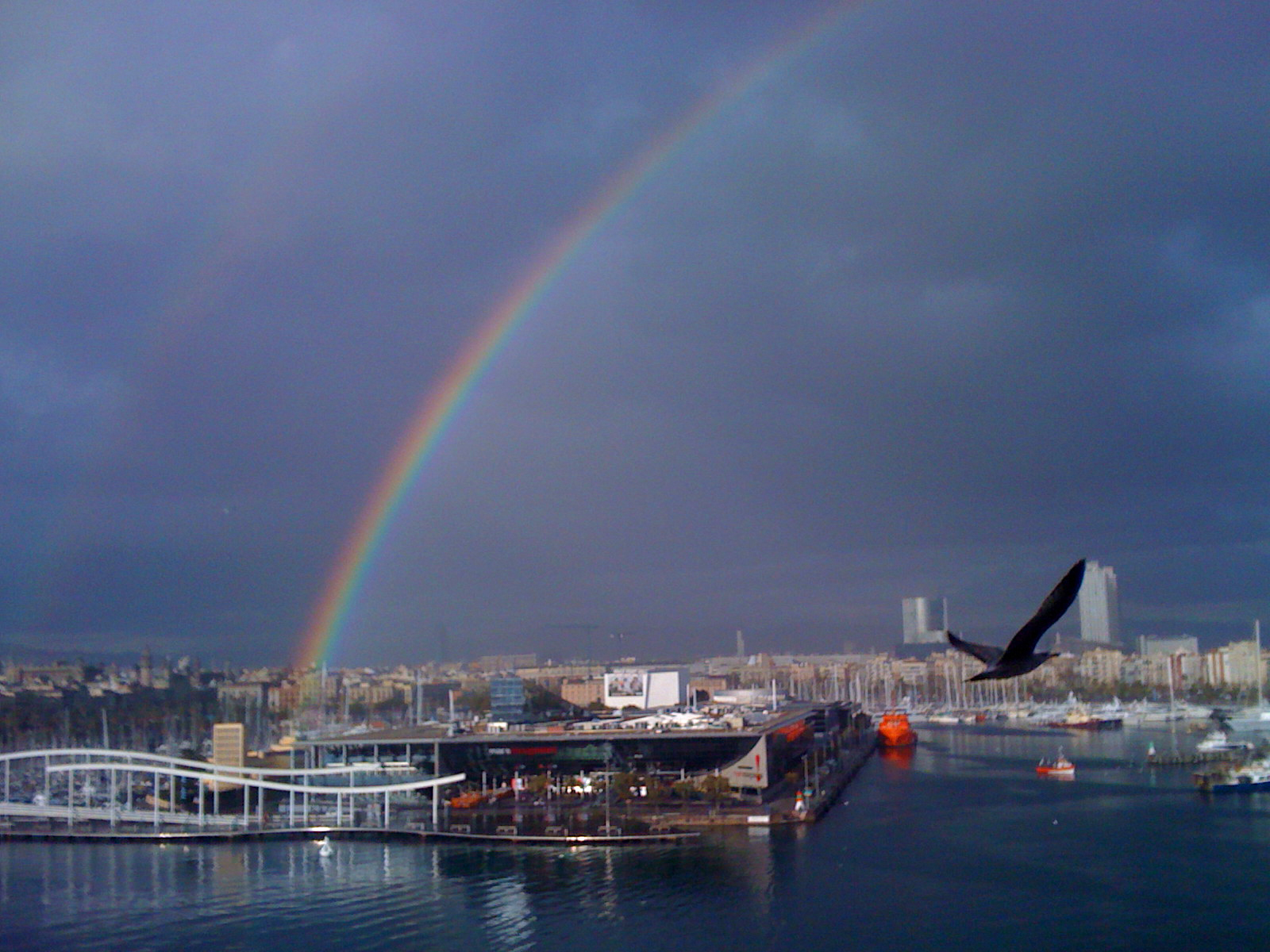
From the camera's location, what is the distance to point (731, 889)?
12492 millimetres

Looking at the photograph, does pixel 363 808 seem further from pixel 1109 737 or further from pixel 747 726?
pixel 1109 737

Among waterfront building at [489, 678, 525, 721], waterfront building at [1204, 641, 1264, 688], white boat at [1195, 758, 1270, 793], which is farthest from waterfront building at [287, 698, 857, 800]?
waterfront building at [1204, 641, 1264, 688]

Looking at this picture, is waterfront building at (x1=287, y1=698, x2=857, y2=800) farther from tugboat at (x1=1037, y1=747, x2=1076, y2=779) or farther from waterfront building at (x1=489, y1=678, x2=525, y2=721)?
tugboat at (x1=1037, y1=747, x2=1076, y2=779)

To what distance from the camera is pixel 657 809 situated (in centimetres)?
1831

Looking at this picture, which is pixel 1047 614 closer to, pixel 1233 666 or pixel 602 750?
pixel 602 750

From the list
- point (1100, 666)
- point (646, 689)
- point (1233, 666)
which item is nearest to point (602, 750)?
point (646, 689)

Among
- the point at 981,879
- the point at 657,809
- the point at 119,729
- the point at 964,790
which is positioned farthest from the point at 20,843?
the point at 119,729

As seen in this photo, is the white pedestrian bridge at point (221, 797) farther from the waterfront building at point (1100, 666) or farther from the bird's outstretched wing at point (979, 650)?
the waterfront building at point (1100, 666)

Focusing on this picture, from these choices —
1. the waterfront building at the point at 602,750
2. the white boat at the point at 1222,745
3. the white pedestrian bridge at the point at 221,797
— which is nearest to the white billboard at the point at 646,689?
the waterfront building at the point at 602,750

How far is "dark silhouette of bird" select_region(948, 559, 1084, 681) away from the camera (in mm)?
1811

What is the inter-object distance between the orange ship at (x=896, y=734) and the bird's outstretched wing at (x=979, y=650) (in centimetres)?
3320

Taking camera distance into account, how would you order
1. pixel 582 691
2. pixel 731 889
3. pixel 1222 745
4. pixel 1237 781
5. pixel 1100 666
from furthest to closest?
pixel 1100 666 → pixel 582 691 → pixel 1222 745 → pixel 1237 781 → pixel 731 889

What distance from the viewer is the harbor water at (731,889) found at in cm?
1076

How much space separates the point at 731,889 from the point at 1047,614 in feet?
38.0
